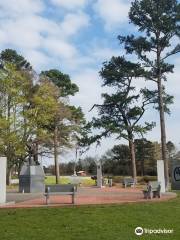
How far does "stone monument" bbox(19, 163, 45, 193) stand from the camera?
103 feet

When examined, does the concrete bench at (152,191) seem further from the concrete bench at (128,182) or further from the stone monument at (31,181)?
the concrete bench at (128,182)

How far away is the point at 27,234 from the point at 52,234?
0.62 m

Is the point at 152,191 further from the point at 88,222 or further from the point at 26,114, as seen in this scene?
the point at 26,114

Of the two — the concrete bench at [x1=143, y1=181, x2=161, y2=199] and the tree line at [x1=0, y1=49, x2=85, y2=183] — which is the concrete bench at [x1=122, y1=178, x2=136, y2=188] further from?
the concrete bench at [x1=143, y1=181, x2=161, y2=199]

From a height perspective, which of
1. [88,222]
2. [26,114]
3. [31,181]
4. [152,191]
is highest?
[26,114]

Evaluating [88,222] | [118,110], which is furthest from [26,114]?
[88,222]

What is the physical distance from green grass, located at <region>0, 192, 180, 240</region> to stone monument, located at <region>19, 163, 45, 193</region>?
14.0m

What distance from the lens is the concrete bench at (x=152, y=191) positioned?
21.1 meters

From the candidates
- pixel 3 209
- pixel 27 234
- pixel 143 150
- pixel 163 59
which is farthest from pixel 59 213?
pixel 143 150

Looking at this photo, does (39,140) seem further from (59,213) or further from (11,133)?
(59,213)

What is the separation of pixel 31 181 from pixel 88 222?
1742 centimetres

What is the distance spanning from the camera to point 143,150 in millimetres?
79750

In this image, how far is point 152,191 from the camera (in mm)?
21875

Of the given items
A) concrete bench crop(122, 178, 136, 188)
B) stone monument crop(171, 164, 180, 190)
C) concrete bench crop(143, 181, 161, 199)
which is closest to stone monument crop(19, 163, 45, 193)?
concrete bench crop(122, 178, 136, 188)
